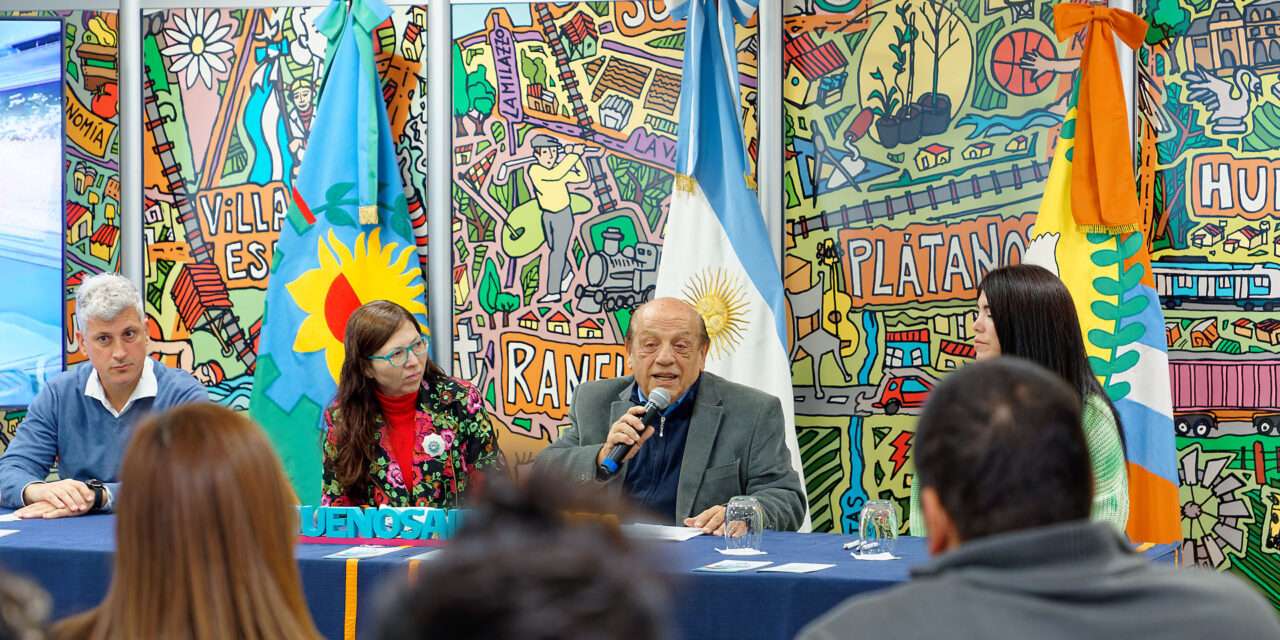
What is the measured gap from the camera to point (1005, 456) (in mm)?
1419

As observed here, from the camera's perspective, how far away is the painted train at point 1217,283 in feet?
15.6

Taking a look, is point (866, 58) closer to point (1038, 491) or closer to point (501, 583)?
point (1038, 491)

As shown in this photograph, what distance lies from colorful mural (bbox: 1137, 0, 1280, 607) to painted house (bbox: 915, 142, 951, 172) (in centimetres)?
68

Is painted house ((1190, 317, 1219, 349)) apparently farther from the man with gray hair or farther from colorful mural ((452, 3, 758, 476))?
the man with gray hair

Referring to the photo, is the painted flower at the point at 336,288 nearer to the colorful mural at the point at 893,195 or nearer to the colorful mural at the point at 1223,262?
the colorful mural at the point at 893,195

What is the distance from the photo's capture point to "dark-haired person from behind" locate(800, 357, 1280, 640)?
1.34 m

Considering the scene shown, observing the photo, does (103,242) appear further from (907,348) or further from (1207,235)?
(1207,235)

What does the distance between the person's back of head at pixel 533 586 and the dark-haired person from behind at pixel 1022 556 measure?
0.61 meters

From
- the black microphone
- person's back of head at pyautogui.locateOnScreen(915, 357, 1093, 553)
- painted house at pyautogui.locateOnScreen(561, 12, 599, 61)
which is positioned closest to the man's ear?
person's back of head at pyautogui.locateOnScreen(915, 357, 1093, 553)

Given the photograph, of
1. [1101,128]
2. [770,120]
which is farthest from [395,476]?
[1101,128]

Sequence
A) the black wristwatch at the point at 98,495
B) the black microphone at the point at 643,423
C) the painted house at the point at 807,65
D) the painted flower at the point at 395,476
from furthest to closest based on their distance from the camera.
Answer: the painted house at the point at 807,65
the painted flower at the point at 395,476
the black wristwatch at the point at 98,495
the black microphone at the point at 643,423

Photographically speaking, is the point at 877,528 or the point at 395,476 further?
the point at 395,476

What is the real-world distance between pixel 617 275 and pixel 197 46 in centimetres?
194

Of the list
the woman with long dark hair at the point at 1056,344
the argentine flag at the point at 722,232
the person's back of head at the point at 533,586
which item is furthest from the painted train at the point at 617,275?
the person's back of head at the point at 533,586
